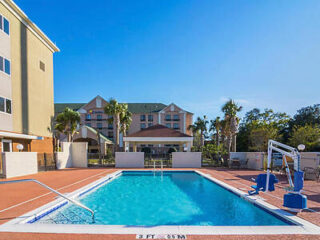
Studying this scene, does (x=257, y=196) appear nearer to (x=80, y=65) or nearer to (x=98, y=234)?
(x=98, y=234)

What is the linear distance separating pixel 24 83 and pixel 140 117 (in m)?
32.5

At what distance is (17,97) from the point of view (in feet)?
55.9

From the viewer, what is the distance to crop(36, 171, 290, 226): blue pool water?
6457mm

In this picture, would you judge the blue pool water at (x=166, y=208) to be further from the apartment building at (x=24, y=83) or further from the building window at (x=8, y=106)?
the building window at (x=8, y=106)

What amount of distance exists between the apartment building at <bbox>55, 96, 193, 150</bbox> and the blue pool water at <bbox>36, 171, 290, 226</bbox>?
122ft

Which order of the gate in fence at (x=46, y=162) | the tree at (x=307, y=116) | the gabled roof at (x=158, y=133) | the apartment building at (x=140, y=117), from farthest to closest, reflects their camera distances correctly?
the apartment building at (x=140, y=117), the tree at (x=307, y=116), the gabled roof at (x=158, y=133), the gate in fence at (x=46, y=162)

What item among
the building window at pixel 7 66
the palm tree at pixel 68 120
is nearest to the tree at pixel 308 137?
the palm tree at pixel 68 120

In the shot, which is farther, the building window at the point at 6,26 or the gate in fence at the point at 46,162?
the gate in fence at the point at 46,162

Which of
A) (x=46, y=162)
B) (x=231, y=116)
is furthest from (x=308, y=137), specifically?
(x=46, y=162)

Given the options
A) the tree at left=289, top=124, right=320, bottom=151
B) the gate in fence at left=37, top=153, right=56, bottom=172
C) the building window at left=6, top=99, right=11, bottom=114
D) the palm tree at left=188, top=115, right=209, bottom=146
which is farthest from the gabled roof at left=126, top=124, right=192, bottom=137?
the palm tree at left=188, top=115, right=209, bottom=146

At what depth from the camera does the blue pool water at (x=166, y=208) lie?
6457mm

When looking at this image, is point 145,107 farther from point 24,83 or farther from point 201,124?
point 24,83

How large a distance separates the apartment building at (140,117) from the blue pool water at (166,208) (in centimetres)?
3718

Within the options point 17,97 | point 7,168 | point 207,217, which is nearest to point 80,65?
point 17,97
